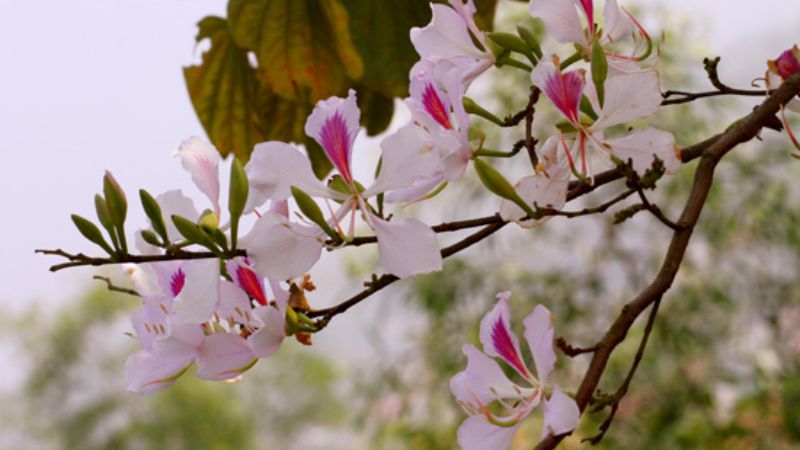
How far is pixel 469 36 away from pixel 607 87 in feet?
0.22

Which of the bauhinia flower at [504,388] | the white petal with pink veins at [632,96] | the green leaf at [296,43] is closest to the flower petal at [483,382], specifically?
the bauhinia flower at [504,388]

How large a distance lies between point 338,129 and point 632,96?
0.34ft

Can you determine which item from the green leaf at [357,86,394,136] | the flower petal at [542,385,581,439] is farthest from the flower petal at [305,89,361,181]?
the green leaf at [357,86,394,136]

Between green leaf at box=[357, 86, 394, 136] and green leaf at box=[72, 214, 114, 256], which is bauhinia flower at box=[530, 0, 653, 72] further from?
green leaf at box=[357, 86, 394, 136]

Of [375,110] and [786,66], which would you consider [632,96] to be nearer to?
[786,66]

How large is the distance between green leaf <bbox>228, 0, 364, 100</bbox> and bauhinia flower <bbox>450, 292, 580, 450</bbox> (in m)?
0.40

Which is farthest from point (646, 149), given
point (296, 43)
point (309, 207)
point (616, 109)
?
point (296, 43)

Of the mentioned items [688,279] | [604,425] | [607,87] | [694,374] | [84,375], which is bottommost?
[84,375]

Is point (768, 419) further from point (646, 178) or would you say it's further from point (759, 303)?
point (646, 178)

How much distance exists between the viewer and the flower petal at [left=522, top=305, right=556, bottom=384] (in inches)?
15.0

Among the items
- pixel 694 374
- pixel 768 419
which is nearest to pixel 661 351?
pixel 694 374

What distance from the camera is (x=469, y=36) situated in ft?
1.35

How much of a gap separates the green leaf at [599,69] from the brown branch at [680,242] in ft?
0.22

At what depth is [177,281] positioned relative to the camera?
0.39 metres
